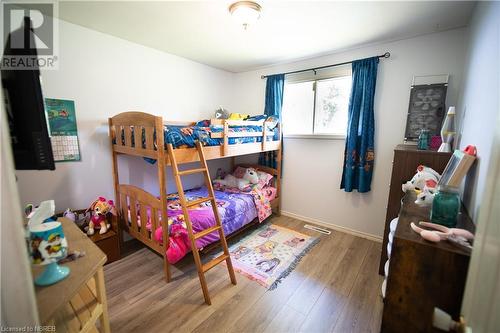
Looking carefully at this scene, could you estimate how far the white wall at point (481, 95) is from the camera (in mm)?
1117

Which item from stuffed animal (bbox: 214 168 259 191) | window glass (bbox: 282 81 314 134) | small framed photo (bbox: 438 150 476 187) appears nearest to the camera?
small framed photo (bbox: 438 150 476 187)

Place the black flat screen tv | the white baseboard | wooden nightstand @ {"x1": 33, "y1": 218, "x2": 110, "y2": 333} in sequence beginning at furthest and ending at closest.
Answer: the white baseboard → wooden nightstand @ {"x1": 33, "y1": 218, "x2": 110, "y2": 333} → the black flat screen tv

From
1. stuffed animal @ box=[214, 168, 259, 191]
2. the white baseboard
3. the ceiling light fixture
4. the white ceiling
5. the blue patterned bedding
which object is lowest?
the white baseboard

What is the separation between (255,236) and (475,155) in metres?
2.28

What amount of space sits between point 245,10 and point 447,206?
6.39ft

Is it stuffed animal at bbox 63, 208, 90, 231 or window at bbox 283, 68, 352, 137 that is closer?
stuffed animal at bbox 63, 208, 90, 231

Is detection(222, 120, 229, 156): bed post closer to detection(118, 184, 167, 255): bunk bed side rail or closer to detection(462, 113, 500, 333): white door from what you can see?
detection(118, 184, 167, 255): bunk bed side rail

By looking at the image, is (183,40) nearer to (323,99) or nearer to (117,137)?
(117,137)

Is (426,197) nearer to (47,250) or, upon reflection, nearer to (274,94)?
(47,250)

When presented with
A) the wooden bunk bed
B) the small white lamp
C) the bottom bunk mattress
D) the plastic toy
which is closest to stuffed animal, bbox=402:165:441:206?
the small white lamp

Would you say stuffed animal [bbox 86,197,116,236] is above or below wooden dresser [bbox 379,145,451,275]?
below

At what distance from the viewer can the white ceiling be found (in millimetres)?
1761

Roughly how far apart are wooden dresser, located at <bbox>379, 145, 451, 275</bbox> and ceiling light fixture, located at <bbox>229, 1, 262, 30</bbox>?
68.4 inches

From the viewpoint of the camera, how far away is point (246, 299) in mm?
1795
